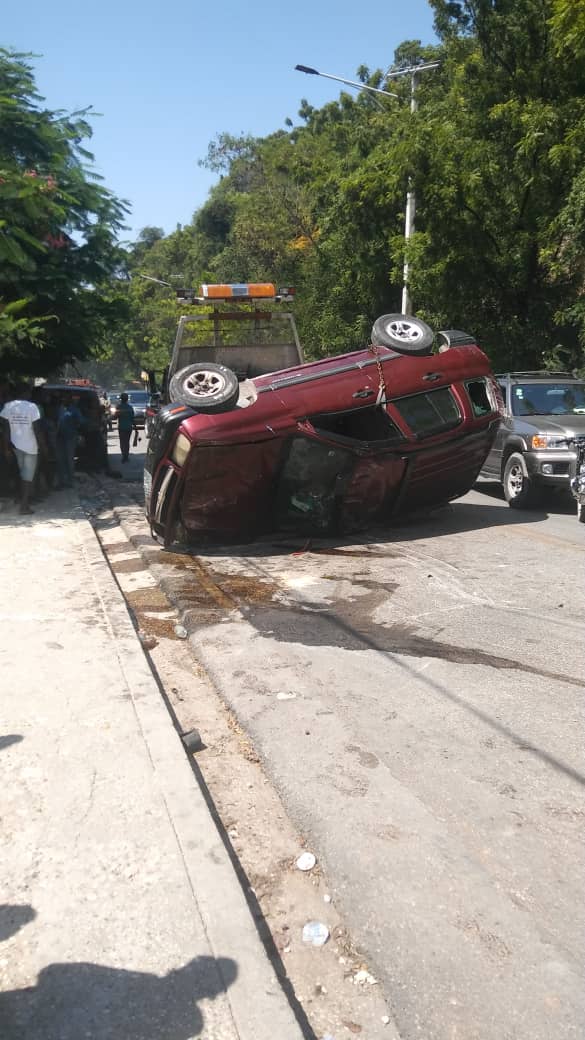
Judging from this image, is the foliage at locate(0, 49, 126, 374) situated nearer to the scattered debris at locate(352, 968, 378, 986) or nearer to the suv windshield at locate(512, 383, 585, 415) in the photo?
the suv windshield at locate(512, 383, 585, 415)

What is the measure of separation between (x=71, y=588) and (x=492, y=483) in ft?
30.7

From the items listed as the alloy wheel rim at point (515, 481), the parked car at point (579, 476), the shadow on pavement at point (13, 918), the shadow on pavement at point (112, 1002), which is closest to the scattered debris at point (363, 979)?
the shadow on pavement at point (112, 1002)

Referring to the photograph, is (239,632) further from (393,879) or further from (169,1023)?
(169,1023)

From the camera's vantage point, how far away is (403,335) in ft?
32.9

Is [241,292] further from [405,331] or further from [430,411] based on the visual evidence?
[430,411]

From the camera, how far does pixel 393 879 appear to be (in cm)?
333

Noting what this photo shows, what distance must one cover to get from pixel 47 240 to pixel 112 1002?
12044 millimetres

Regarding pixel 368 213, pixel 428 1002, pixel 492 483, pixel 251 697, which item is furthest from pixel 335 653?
pixel 368 213

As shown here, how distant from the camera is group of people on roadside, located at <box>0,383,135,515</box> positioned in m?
12.0

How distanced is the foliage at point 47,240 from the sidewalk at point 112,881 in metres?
7.69

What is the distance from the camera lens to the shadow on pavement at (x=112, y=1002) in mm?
2494

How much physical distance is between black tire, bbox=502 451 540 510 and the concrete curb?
7939mm

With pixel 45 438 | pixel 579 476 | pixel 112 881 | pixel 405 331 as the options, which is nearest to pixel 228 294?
pixel 405 331

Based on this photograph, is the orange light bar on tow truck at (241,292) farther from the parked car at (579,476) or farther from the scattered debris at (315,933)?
the scattered debris at (315,933)
